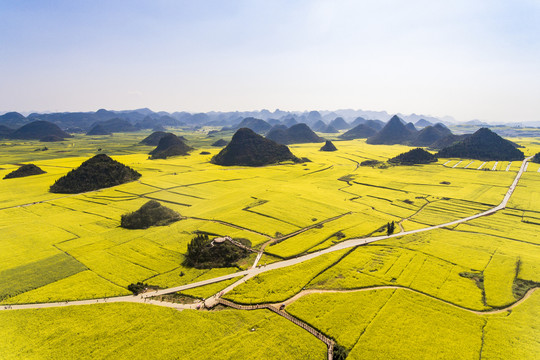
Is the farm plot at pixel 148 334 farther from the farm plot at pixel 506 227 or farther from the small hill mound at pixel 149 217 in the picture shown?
the farm plot at pixel 506 227

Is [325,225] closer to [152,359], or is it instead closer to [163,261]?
[163,261]

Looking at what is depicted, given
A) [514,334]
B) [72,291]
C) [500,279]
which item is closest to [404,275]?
[514,334]

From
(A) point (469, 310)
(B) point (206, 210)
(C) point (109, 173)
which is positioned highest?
(C) point (109, 173)

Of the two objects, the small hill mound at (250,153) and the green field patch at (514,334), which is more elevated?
the small hill mound at (250,153)

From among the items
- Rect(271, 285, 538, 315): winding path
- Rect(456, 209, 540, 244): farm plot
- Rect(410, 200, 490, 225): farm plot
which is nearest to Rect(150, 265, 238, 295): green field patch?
Rect(271, 285, 538, 315): winding path

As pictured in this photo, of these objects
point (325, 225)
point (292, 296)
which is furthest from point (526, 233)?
point (292, 296)

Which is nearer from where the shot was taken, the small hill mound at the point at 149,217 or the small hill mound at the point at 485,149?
the small hill mound at the point at 149,217

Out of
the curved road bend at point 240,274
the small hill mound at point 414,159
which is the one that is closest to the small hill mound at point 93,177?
the curved road bend at point 240,274
